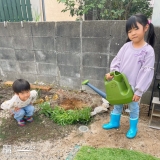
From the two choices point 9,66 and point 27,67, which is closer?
point 27,67

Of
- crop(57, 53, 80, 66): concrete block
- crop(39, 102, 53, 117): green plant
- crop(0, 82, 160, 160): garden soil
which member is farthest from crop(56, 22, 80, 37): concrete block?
crop(0, 82, 160, 160): garden soil

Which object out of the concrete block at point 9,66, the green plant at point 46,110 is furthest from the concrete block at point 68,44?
the concrete block at point 9,66

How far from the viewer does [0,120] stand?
2.92 metres

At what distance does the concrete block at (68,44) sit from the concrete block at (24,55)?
72cm

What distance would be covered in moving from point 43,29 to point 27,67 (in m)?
1.06

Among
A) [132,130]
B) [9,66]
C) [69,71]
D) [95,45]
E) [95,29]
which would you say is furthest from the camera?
[9,66]

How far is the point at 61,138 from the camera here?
8.21ft

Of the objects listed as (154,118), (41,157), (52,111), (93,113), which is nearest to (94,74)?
(93,113)

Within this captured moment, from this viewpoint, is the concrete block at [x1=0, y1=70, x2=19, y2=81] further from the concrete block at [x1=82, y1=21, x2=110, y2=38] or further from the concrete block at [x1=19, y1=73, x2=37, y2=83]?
the concrete block at [x1=82, y1=21, x2=110, y2=38]

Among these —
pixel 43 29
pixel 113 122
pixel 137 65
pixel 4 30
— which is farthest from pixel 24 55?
pixel 137 65

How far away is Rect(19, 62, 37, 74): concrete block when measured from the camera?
13.1ft

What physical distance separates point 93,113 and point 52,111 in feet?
2.36

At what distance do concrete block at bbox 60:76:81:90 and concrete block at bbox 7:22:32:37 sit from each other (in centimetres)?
→ 125

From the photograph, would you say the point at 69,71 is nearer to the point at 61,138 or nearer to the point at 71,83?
the point at 71,83
